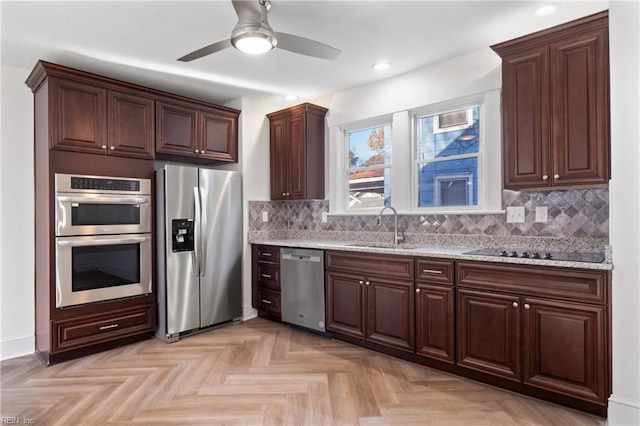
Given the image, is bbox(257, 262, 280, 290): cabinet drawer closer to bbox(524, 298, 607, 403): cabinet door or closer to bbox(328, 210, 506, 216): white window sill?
bbox(328, 210, 506, 216): white window sill

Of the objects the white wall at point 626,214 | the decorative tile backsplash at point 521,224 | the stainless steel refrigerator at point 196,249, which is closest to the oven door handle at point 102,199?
the stainless steel refrigerator at point 196,249

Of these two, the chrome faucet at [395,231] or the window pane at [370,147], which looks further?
the window pane at [370,147]

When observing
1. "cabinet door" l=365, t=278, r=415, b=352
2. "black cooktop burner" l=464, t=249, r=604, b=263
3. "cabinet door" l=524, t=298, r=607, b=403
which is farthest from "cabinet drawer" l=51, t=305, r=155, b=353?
"cabinet door" l=524, t=298, r=607, b=403

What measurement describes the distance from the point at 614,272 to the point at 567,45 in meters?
1.45

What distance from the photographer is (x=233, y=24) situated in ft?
8.63

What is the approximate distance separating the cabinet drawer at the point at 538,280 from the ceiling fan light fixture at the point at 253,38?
195 centimetres

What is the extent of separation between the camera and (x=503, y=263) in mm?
2447

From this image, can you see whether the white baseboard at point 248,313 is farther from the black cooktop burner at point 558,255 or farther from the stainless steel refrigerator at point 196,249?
the black cooktop burner at point 558,255

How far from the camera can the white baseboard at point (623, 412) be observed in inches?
78.2

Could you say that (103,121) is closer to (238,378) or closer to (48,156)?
(48,156)

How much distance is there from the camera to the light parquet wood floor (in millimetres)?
2209

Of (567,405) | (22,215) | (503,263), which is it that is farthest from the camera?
(22,215)

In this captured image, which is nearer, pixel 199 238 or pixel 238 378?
pixel 238 378

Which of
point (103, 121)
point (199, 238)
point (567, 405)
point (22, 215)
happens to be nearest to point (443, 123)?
point (567, 405)
